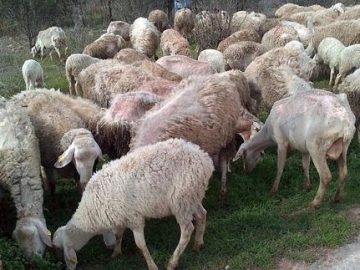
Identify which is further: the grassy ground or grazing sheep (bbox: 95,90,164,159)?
grazing sheep (bbox: 95,90,164,159)

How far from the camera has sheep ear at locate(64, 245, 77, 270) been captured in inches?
181

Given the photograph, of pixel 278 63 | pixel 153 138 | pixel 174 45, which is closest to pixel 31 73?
pixel 174 45

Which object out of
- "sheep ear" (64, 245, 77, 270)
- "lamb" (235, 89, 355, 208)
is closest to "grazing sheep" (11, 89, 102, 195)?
"sheep ear" (64, 245, 77, 270)

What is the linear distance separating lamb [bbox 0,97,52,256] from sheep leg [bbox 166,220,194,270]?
1.21m

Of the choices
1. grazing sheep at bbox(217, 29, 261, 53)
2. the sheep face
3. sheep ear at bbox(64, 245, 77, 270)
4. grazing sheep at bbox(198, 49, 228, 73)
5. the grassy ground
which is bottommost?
the grassy ground

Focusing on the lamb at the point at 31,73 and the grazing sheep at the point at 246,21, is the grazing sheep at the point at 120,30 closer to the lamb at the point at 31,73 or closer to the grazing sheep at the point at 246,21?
the grazing sheep at the point at 246,21

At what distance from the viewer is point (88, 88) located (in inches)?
324

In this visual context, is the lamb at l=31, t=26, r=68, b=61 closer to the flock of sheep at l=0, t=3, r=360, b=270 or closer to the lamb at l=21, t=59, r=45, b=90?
the lamb at l=21, t=59, r=45, b=90

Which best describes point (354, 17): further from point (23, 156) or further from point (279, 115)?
point (23, 156)

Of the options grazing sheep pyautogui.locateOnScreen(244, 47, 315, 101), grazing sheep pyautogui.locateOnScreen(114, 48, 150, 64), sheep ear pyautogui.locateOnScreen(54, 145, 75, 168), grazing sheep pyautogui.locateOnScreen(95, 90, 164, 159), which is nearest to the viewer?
sheep ear pyautogui.locateOnScreen(54, 145, 75, 168)

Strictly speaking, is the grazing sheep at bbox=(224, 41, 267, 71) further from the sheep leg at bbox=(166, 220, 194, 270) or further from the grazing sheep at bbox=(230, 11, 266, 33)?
the sheep leg at bbox=(166, 220, 194, 270)

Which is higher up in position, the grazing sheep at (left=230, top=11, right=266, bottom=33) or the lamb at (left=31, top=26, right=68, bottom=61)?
the grazing sheep at (left=230, top=11, right=266, bottom=33)

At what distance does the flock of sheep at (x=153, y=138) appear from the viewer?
4.52 meters

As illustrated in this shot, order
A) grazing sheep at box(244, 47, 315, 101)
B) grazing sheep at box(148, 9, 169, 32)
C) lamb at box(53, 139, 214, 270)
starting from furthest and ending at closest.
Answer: grazing sheep at box(148, 9, 169, 32)
grazing sheep at box(244, 47, 315, 101)
lamb at box(53, 139, 214, 270)
